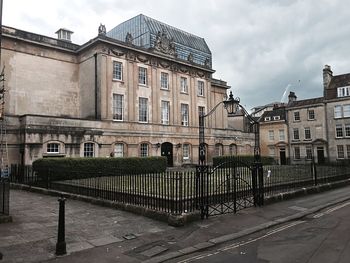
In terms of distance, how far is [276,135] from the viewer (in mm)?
54000

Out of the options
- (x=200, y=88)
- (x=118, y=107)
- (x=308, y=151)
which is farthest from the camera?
(x=308, y=151)

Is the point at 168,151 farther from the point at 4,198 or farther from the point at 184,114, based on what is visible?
the point at 4,198

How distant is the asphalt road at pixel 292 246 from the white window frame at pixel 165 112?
25.5 metres

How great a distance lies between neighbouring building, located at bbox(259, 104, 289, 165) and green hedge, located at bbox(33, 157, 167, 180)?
106 ft

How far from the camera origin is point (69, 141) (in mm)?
24547

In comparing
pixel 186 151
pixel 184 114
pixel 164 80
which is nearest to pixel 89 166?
pixel 186 151

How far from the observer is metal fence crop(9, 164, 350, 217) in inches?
371

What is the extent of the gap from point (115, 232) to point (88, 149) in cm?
1920

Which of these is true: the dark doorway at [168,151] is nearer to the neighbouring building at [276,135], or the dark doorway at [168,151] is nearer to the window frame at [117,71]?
the window frame at [117,71]

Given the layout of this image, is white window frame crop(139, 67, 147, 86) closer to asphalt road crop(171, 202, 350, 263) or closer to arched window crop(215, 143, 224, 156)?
arched window crop(215, 143, 224, 156)

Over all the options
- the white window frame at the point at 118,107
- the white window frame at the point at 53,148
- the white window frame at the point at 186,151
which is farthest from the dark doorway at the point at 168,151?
the white window frame at the point at 53,148

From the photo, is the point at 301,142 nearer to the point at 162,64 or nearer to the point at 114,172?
the point at 162,64

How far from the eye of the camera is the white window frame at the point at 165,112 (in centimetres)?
3394

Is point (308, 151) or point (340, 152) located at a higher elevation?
point (308, 151)
